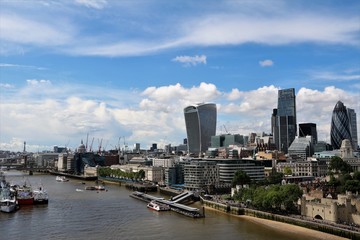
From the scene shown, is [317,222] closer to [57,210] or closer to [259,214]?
[259,214]

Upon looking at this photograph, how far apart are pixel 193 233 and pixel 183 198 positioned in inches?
1288

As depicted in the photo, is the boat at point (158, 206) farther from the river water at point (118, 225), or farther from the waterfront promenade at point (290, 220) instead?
the waterfront promenade at point (290, 220)

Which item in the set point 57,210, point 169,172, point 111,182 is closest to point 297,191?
point 57,210

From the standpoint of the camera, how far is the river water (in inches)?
2144

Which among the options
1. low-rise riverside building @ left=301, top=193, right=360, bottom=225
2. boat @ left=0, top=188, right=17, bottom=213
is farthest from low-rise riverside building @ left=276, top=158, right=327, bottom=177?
boat @ left=0, top=188, right=17, bottom=213

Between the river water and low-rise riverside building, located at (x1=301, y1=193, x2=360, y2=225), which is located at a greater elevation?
low-rise riverside building, located at (x1=301, y1=193, x2=360, y2=225)

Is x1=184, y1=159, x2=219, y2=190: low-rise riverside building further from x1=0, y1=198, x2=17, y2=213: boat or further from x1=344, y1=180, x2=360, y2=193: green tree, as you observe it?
x1=0, y1=198, x2=17, y2=213: boat

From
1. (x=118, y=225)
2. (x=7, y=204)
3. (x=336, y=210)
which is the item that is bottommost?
(x=118, y=225)

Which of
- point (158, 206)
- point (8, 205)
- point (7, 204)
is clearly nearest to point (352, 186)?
point (158, 206)

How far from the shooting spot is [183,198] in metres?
88.4

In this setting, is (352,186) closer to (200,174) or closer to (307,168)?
(200,174)

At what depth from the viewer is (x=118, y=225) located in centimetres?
6153

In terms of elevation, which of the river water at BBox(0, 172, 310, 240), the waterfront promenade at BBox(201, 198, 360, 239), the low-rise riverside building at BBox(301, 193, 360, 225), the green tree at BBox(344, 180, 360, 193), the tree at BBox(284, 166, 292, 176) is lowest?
the river water at BBox(0, 172, 310, 240)

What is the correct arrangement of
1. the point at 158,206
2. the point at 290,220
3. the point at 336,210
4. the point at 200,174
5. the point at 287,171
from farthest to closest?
the point at 287,171 → the point at 200,174 → the point at 158,206 → the point at 290,220 → the point at 336,210
